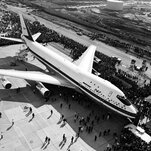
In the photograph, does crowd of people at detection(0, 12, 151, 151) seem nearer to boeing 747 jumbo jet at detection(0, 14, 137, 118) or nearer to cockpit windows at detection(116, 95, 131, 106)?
boeing 747 jumbo jet at detection(0, 14, 137, 118)

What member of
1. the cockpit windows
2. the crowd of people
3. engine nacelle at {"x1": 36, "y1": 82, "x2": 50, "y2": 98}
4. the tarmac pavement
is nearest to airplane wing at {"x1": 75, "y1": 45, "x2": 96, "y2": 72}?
the crowd of people

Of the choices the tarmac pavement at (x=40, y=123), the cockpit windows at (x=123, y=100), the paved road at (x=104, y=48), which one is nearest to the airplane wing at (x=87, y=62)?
the tarmac pavement at (x=40, y=123)

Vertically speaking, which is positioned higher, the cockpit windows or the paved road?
the cockpit windows

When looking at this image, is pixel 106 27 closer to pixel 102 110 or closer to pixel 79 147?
pixel 102 110

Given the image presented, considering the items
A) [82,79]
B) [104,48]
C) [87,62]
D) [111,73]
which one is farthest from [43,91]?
[104,48]

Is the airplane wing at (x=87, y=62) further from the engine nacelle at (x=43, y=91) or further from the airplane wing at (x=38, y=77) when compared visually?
the engine nacelle at (x=43, y=91)

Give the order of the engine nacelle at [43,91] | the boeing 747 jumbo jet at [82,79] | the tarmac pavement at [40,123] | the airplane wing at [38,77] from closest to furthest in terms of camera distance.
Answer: the tarmac pavement at [40,123] → the boeing 747 jumbo jet at [82,79] → the engine nacelle at [43,91] → the airplane wing at [38,77]

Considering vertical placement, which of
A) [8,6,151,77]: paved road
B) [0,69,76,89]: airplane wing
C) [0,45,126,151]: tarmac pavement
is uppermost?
[0,69,76,89]: airplane wing

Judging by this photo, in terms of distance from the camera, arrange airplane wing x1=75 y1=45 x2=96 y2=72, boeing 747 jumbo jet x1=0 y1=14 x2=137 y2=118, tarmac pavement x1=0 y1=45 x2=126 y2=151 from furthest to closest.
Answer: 1. airplane wing x1=75 y1=45 x2=96 y2=72
2. boeing 747 jumbo jet x1=0 y1=14 x2=137 y2=118
3. tarmac pavement x1=0 y1=45 x2=126 y2=151
